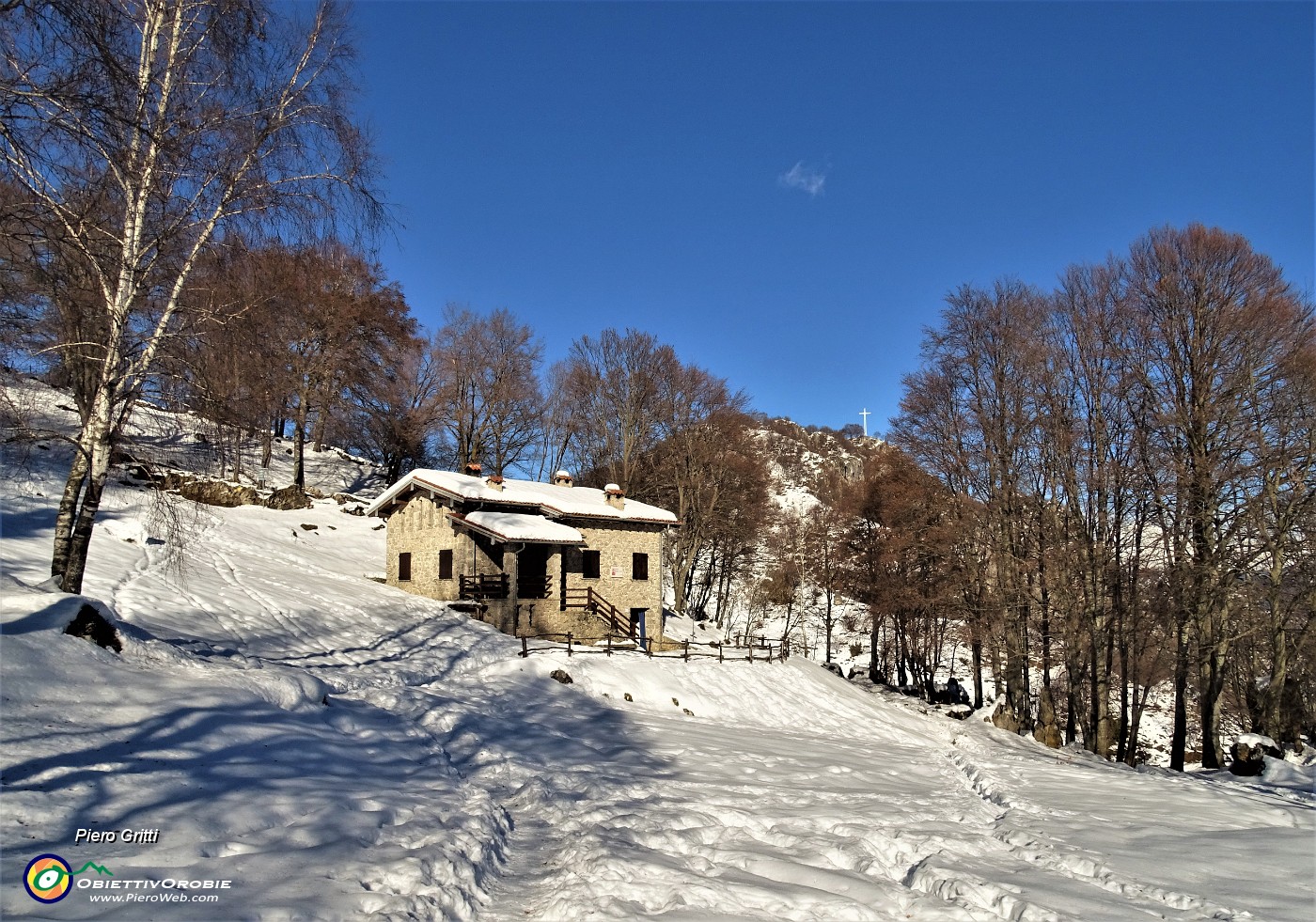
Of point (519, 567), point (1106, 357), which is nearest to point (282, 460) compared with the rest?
point (519, 567)

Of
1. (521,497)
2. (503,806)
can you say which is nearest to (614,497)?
(521,497)

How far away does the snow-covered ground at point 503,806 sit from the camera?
18.1 ft

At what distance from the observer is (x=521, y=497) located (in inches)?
1091

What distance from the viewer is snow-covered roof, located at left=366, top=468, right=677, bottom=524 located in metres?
26.4

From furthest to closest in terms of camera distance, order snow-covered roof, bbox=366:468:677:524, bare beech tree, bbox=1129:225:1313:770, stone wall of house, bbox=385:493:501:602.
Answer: snow-covered roof, bbox=366:468:677:524
stone wall of house, bbox=385:493:501:602
bare beech tree, bbox=1129:225:1313:770

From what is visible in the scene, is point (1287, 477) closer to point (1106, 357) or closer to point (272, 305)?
point (1106, 357)

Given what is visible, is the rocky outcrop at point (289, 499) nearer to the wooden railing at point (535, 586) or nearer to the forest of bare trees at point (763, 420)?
the forest of bare trees at point (763, 420)

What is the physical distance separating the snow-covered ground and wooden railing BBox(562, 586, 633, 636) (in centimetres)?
944

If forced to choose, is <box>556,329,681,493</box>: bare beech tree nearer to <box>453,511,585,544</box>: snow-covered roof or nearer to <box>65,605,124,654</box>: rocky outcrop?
<box>453,511,585,544</box>: snow-covered roof

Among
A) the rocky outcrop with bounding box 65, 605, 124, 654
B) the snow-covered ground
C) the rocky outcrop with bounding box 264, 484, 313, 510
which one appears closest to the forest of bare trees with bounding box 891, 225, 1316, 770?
the snow-covered ground

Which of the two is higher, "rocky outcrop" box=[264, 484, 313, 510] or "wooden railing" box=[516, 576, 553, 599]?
"rocky outcrop" box=[264, 484, 313, 510]

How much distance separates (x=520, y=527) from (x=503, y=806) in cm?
1620

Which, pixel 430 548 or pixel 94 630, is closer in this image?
pixel 94 630

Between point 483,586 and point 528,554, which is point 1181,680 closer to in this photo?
point 528,554
